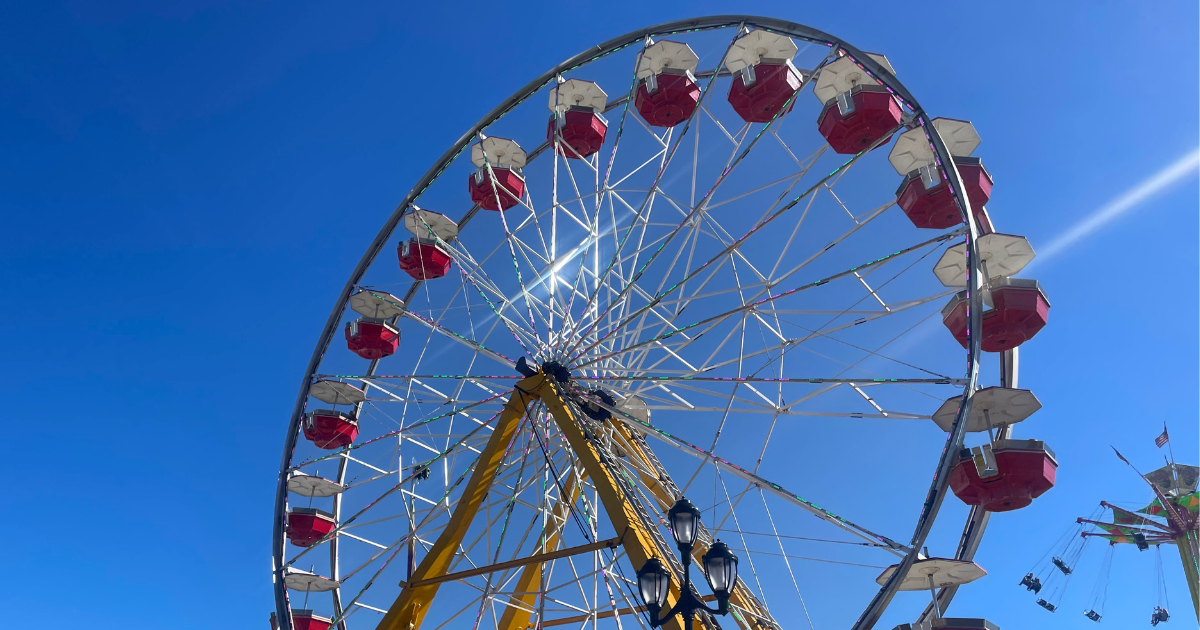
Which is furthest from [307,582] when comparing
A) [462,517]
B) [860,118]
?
[860,118]

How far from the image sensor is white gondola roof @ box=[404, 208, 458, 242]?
15.0 meters

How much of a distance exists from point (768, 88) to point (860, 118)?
5.72ft

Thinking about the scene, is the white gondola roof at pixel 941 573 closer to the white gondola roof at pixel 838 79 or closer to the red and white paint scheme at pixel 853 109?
the red and white paint scheme at pixel 853 109

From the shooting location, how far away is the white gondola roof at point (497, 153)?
46.8ft

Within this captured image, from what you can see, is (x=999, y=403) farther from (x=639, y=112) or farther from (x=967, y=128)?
(x=639, y=112)

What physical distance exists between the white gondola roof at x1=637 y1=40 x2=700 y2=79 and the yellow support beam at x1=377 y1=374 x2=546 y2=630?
556 centimetres

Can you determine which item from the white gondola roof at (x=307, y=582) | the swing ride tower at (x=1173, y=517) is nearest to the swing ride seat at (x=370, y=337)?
the white gondola roof at (x=307, y=582)

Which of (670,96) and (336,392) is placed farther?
(336,392)

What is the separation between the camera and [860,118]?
11.0 metres

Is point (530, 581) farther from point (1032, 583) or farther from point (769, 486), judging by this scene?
point (1032, 583)

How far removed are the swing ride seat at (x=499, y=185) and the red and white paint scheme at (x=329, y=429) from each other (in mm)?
4762

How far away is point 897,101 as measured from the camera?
1113 cm

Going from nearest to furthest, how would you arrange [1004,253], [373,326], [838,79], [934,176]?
[1004,253]
[934,176]
[838,79]
[373,326]

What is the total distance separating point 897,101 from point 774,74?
1.96 meters
